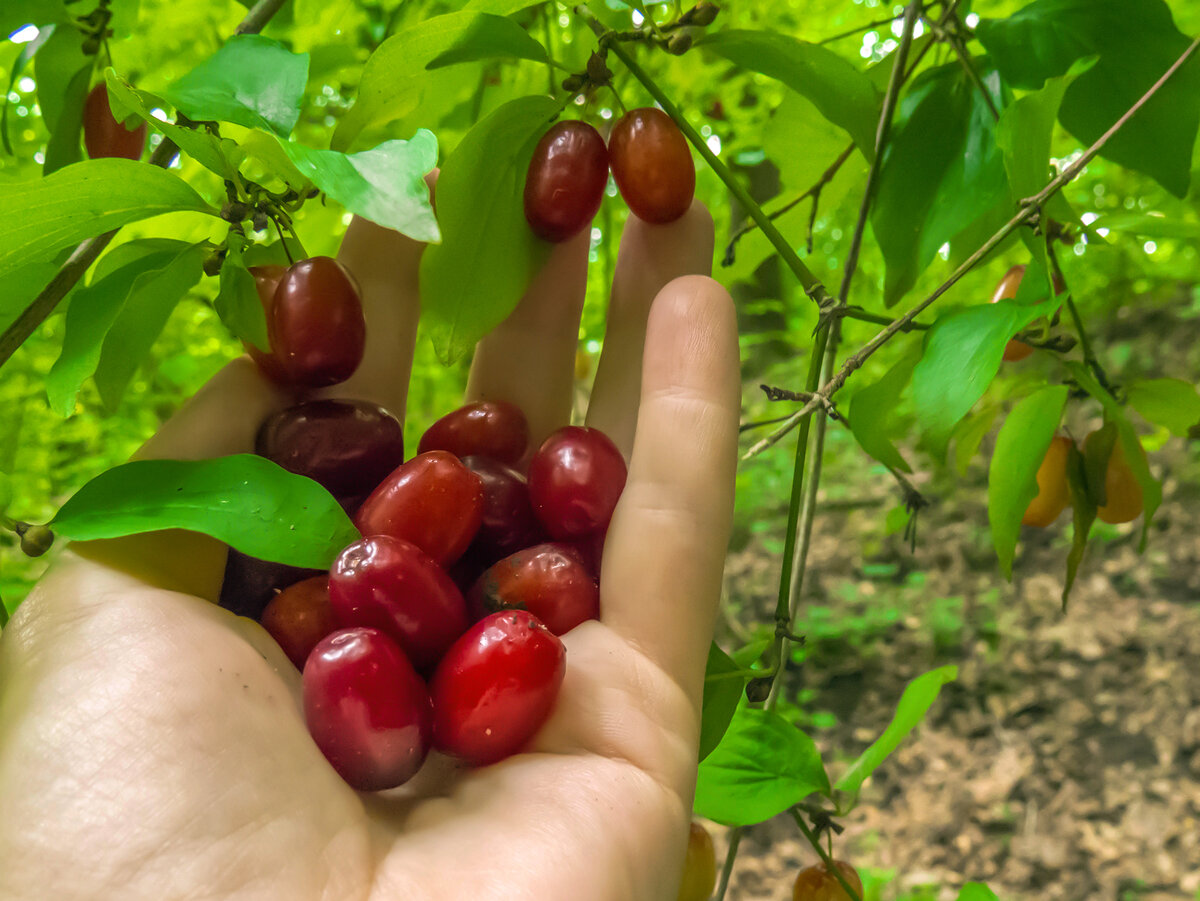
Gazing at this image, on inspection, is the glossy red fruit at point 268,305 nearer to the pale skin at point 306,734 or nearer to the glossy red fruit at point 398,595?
the pale skin at point 306,734

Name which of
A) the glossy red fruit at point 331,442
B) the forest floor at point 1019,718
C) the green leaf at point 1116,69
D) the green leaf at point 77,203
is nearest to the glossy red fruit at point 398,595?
the glossy red fruit at point 331,442

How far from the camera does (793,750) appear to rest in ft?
2.47

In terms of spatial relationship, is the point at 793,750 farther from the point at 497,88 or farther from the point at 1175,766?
the point at 1175,766

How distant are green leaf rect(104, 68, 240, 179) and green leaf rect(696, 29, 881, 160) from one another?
1.17 ft

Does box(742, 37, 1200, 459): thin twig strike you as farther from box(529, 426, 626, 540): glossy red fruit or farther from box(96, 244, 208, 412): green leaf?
box(96, 244, 208, 412): green leaf

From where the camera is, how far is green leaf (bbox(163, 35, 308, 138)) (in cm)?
45

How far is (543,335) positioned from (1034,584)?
1570 mm

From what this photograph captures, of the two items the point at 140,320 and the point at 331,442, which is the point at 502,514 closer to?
the point at 331,442

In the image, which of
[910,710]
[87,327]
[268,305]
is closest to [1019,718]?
[910,710]

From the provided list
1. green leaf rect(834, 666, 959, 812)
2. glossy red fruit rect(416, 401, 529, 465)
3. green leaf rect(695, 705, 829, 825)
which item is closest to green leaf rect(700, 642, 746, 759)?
green leaf rect(695, 705, 829, 825)

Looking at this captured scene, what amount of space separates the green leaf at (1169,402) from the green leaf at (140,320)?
0.84 m

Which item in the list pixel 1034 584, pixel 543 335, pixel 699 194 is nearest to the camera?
pixel 543 335

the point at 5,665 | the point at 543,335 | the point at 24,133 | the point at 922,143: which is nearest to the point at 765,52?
the point at 922,143

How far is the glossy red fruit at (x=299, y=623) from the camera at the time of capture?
0.67m
